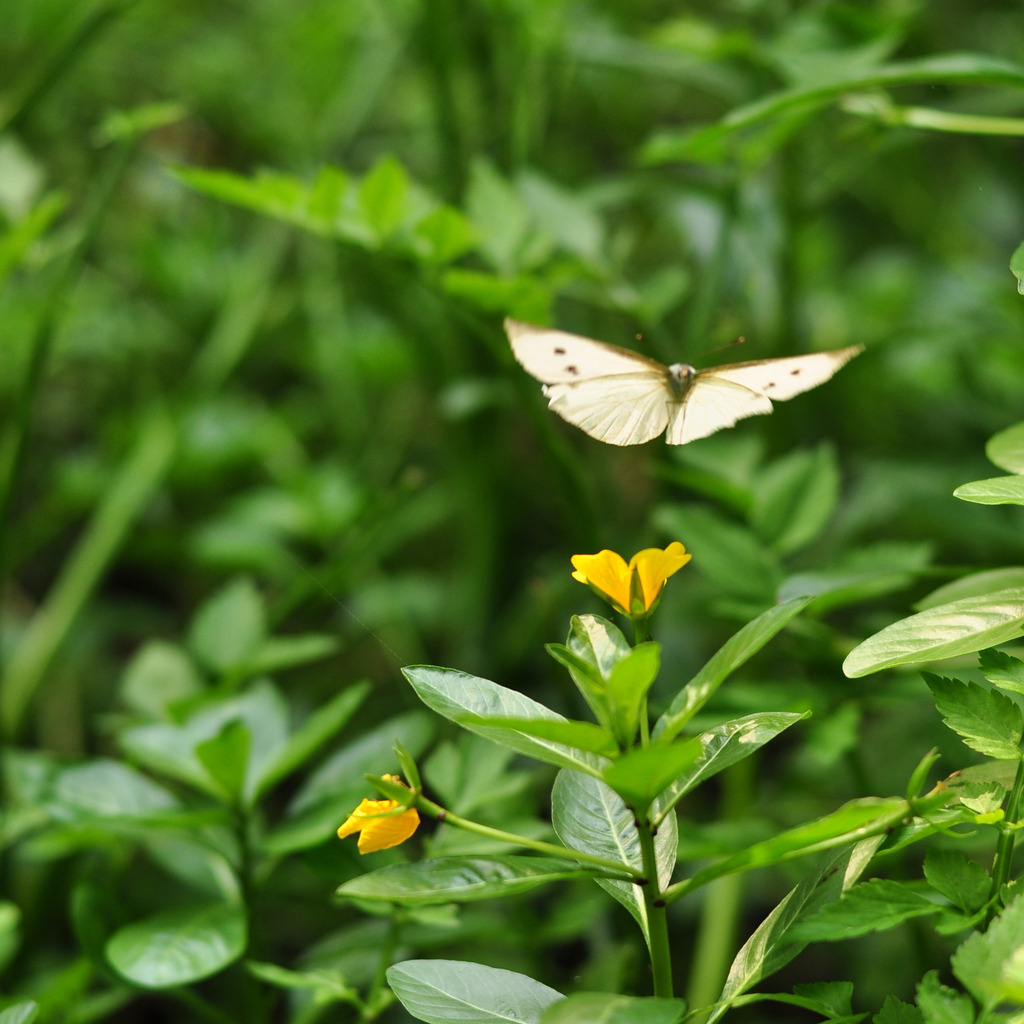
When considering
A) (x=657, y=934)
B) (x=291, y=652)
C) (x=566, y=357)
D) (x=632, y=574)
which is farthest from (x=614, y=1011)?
(x=291, y=652)

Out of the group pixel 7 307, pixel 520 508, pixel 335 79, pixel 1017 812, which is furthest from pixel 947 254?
pixel 7 307

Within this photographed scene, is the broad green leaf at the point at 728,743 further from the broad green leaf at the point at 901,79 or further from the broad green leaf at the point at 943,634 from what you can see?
the broad green leaf at the point at 901,79

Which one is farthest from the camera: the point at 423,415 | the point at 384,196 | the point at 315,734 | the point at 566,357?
the point at 423,415

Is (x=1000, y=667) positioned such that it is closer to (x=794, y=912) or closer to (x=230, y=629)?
(x=794, y=912)

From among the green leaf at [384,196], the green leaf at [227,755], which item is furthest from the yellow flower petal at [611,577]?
the green leaf at [384,196]

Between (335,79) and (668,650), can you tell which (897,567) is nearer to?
(668,650)

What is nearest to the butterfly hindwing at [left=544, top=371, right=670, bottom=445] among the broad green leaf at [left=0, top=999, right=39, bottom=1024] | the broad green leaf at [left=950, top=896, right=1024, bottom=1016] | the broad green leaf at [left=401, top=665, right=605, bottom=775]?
the broad green leaf at [left=401, top=665, right=605, bottom=775]
